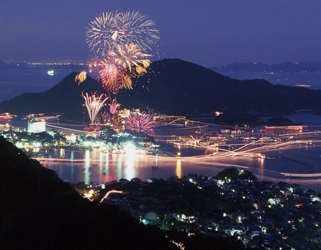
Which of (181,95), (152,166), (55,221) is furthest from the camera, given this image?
(181,95)

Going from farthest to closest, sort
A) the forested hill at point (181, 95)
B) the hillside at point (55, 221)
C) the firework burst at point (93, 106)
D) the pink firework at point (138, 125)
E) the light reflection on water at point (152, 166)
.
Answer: the forested hill at point (181, 95) → the firework burst at point (93, 106) → the pink firework at point (138, 125) → the light reflection on water at point (152, 166) → the hillside at point (55, 221)

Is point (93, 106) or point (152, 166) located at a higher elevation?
point (93, 106)

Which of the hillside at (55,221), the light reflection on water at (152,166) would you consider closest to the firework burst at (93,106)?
the light reflection on water at (152,166)

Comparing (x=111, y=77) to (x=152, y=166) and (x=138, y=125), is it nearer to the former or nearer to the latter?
(x=138, y=125)

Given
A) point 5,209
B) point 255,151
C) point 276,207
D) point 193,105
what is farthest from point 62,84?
point 5,209

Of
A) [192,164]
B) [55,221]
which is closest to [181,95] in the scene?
[192,164]

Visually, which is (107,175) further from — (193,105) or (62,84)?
(62,84)

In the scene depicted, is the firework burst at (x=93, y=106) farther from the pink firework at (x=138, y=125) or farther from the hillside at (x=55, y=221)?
the hillside at (x=55, y=221)

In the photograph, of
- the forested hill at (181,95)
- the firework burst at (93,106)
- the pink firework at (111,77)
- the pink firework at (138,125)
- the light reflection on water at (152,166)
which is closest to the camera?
the light reflection on water at (152,166)

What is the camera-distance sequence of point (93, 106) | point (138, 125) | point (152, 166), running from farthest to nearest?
point (93, 106)
point (138, 125)
point (152, 166)
